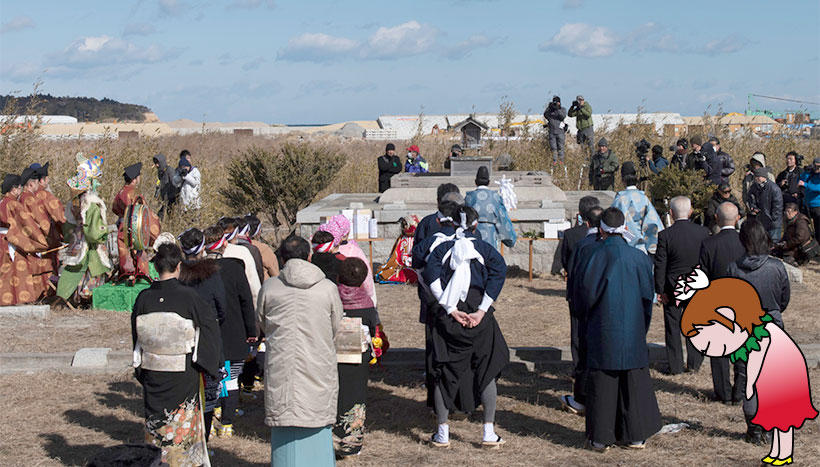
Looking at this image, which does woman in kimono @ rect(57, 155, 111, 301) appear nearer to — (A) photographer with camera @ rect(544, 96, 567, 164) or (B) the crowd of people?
(B) the crowd of people

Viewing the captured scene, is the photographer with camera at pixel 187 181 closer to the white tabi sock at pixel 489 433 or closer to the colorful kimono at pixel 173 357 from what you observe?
the white tabi sock at pixel 489 433

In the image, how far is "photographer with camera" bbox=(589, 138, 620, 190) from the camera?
1686 centimetres

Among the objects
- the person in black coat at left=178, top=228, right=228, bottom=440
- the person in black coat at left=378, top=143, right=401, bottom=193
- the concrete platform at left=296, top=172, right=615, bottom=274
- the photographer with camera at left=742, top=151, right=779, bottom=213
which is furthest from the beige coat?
the person in black coat at left=378, top=143, right=401, bottom=193

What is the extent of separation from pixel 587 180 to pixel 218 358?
15.2 meters

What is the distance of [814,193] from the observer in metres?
13.8

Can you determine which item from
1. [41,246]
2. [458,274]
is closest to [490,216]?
[458,274]

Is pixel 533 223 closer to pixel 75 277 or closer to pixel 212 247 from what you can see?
pixel 75 277

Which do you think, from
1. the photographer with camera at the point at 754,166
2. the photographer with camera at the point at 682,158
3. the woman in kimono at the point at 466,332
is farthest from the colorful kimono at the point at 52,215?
the photographer with camera at the point at 682,158

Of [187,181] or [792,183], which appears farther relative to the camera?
[187,181]

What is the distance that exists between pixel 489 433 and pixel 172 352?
2313 millimetres

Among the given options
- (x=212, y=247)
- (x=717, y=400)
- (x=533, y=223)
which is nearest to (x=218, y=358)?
(x=212, y=247)

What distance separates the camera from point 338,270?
A: 622cm

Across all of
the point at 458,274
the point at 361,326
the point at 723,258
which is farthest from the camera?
the point at 723,258

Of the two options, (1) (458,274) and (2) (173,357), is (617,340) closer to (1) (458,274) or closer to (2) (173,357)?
(1) (458,274)
